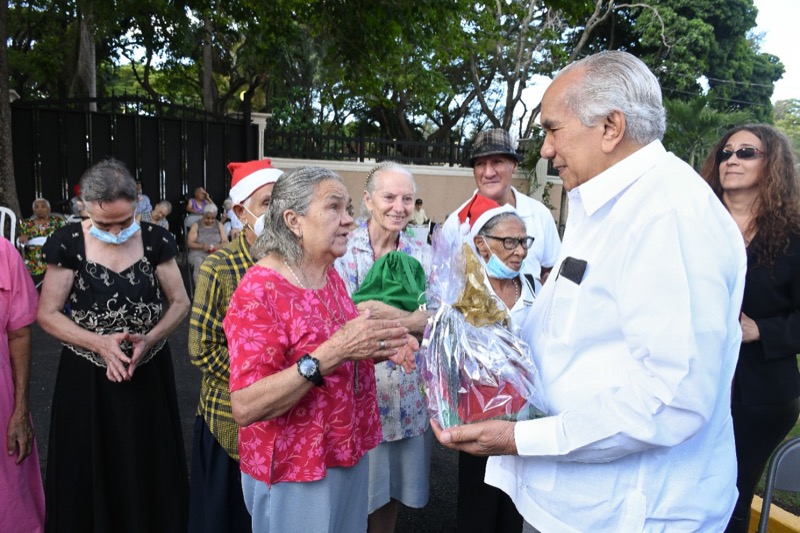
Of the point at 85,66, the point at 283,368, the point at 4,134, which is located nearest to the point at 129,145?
the point at 4,134

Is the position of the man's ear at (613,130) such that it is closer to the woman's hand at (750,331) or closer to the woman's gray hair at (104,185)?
the woman's hand at (750,331)

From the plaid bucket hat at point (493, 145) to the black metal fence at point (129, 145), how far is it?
420 inches

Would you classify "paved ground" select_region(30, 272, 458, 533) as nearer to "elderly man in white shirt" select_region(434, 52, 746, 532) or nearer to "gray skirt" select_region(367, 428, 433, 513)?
"gray skirt" select_region(367, 428, 433, 513)

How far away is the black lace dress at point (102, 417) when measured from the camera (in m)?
2.96

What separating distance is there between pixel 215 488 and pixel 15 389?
41.5 inches

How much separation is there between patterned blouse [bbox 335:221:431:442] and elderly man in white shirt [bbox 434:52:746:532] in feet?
4.20

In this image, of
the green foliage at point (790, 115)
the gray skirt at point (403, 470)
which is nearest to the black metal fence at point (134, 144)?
the gray skirt at point (403, 470)

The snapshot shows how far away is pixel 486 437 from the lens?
1644 mm

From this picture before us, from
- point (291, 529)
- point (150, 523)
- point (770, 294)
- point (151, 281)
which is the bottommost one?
point (150, 523)

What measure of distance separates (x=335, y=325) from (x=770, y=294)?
6.32 feet

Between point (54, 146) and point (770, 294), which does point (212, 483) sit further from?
point (54, 146)

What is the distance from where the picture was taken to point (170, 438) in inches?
126

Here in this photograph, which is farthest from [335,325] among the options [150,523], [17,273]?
[150,523]

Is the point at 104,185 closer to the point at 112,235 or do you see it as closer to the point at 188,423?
the point at 112,235
